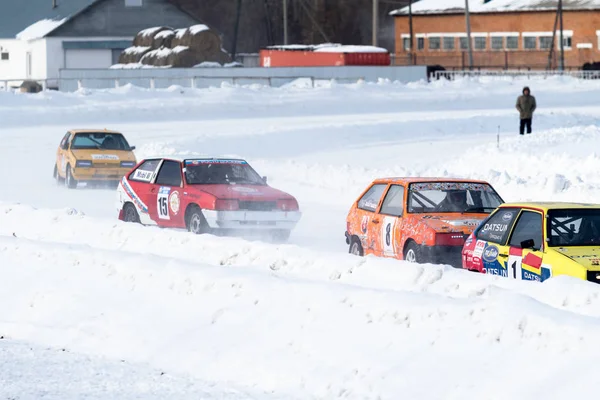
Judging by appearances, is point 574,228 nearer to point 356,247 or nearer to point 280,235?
point 356,247

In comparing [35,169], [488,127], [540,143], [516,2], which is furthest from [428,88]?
[516,2]

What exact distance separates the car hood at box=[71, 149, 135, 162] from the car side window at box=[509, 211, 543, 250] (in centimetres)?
1675

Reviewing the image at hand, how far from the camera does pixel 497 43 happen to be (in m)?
90.5

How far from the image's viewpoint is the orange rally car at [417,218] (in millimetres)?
13953

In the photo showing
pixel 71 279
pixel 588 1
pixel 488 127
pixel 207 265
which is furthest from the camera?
pixel 588 1

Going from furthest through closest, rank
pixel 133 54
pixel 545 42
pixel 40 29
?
pixel 545 42 < pixel 40 29 < pixel 133 54

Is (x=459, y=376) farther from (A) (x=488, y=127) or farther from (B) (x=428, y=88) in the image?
(B) (x=428, y=88)

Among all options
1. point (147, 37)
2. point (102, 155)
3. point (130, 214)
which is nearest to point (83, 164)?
point (102, 155)

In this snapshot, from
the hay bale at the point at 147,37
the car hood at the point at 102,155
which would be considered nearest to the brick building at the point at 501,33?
the hay bale at the point at 147,37

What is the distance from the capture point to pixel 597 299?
28.5ft

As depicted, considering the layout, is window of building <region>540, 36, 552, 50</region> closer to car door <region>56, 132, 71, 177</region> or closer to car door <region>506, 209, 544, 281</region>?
car door <region>56, 132, 71, 177</region>

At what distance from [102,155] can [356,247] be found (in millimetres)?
13124

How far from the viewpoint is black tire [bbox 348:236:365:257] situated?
51.4ft

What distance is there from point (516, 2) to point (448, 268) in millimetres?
82663
